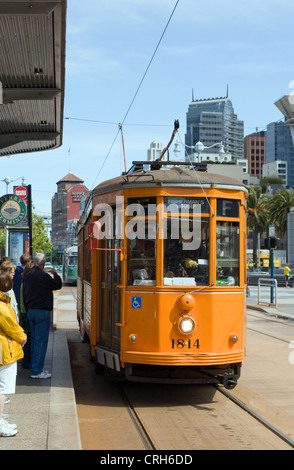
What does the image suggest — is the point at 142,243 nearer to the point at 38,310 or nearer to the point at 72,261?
the point at 38,310

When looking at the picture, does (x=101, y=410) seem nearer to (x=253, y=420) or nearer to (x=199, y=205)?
(x=253, y=420)

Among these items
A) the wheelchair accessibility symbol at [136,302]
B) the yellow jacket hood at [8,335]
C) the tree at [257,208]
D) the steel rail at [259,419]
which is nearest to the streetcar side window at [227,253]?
the wheelchair accessibility symbol at [136,302]

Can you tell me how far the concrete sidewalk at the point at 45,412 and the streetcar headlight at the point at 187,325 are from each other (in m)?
1.53

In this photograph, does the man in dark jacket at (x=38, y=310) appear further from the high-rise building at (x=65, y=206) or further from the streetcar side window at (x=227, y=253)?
the high-rise building at (x=65, y=206)

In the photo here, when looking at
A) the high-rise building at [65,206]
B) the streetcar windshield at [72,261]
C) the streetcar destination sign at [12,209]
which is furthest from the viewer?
the high-rise building at [65,206]

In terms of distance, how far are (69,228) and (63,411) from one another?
14840 centimetres

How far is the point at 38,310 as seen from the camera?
9141 millimetres

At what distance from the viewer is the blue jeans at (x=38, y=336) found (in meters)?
9.08

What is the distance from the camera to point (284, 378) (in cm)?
1034

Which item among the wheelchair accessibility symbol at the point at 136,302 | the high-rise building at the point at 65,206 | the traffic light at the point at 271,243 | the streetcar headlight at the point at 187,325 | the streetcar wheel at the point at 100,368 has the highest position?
the high-rise building at the point at 65,206

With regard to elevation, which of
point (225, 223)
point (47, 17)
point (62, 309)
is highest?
point (47, 17)

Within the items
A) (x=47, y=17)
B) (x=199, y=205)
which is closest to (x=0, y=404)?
(x=199, y=205)

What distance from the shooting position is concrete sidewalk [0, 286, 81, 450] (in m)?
5.82

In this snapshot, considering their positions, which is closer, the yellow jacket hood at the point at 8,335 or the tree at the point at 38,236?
the yellow jacket hood at the point at 8,335
